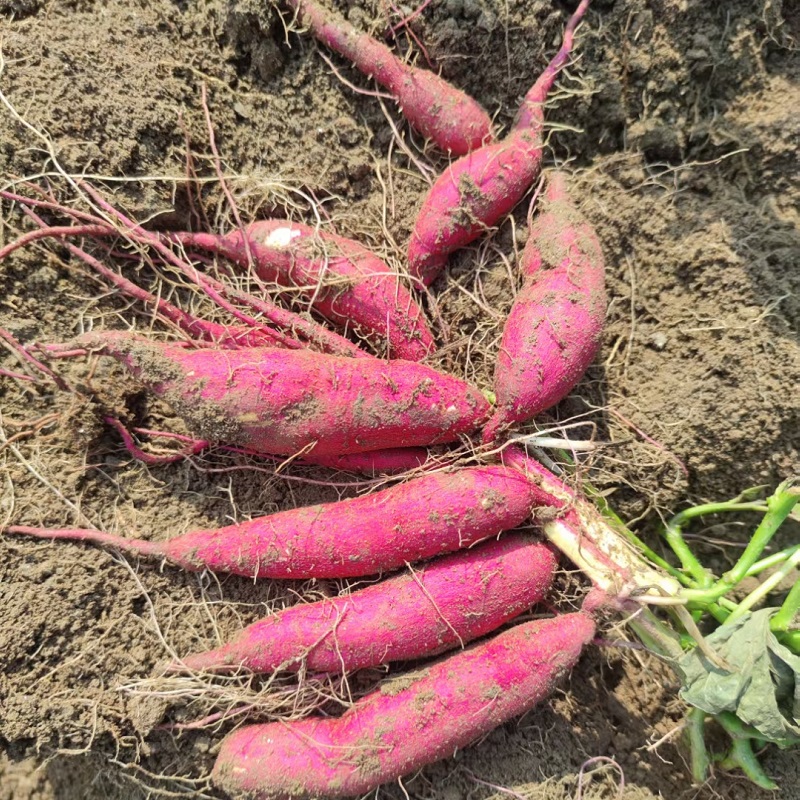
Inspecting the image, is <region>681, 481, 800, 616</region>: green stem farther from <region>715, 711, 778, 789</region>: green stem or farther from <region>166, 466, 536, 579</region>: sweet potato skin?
<region>166, 466, 536, 579</region>: sweet potato skin

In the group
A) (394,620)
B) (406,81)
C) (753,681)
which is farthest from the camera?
(406,81)

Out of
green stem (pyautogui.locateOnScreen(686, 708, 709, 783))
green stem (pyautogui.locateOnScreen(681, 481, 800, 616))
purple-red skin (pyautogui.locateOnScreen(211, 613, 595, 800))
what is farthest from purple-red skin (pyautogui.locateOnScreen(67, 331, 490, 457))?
green stem (pyautogui.locateOnScreen(686, 708, 709, 783))

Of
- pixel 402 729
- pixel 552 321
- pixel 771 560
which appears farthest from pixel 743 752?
pixel 552 321

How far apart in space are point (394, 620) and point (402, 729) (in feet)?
0.82

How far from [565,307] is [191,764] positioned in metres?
1.51

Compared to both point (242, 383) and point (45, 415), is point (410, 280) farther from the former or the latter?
point (45, 415)

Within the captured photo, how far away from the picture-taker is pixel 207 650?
145 centimetres

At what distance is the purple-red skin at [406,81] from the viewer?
1.52 m

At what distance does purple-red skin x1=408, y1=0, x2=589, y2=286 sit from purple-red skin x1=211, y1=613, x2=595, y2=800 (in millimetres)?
1063

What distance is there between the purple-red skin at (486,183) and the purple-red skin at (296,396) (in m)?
0.37

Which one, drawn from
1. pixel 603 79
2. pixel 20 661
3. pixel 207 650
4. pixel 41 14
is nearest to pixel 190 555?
pixel 207 650

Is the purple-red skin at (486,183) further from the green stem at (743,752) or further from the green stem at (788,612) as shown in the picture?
the green stem at (743,752)

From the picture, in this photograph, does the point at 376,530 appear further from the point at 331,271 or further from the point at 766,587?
the point at 766,587

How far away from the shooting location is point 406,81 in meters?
1.53
